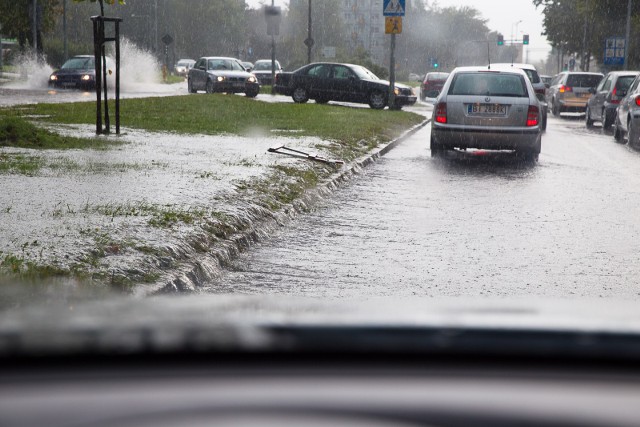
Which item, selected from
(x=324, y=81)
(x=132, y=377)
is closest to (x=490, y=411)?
(x=132, y=377)

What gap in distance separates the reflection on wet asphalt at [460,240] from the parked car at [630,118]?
5.90 metres

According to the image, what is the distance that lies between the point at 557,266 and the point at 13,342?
634 centimetres

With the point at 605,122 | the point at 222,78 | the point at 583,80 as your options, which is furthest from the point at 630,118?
the point at 222,78

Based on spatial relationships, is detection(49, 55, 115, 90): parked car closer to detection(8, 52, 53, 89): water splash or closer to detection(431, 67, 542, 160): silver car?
detection(8, 52, 53, 89): water splash

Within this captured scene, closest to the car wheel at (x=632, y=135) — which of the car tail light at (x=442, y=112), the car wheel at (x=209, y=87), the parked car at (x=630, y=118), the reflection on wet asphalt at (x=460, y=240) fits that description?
the parked car at (x=630, y=118)

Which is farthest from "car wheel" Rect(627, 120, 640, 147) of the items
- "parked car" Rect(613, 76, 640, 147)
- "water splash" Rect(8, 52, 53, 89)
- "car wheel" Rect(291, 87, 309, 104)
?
"water splash" Rect(8, 52, 53, 89)

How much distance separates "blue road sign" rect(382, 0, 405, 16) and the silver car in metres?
9.14

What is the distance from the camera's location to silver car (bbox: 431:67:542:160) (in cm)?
1545

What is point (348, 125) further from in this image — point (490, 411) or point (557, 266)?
point (490, 411)

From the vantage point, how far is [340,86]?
3462 centimetres

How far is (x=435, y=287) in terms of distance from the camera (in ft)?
20.9

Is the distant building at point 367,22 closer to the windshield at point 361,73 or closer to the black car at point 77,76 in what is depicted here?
the black car at point 77,76

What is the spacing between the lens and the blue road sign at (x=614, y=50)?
48072 mm

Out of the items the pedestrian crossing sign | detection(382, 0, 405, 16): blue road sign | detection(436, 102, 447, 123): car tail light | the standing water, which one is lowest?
the standing water
